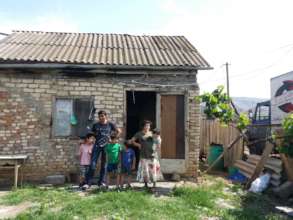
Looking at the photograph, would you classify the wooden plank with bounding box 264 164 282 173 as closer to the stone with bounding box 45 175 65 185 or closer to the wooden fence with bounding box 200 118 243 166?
the wooden fence with bounding box 200 118 243 166

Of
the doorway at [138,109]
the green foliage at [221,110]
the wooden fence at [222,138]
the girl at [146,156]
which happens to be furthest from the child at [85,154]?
the wooden fence at [222,138]

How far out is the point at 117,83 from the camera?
9.24 meters

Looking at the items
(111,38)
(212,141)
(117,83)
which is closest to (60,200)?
(117,83)

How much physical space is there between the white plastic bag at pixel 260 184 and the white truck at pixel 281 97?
367 cm

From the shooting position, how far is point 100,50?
407 inches

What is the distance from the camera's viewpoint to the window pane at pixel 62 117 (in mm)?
9055

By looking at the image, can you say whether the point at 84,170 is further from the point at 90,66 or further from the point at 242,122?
the point at 242,122

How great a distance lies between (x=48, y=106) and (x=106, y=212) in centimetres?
401

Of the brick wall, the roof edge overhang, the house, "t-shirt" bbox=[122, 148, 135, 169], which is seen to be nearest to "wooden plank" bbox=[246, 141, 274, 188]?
the house

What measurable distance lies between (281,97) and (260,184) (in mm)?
4878

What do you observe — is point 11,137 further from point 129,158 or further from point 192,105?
point 192,105

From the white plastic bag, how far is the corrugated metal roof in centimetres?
317

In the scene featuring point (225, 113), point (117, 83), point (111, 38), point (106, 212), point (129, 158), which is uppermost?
point (111, 38)

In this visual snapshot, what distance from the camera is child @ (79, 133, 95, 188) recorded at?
8.20m
